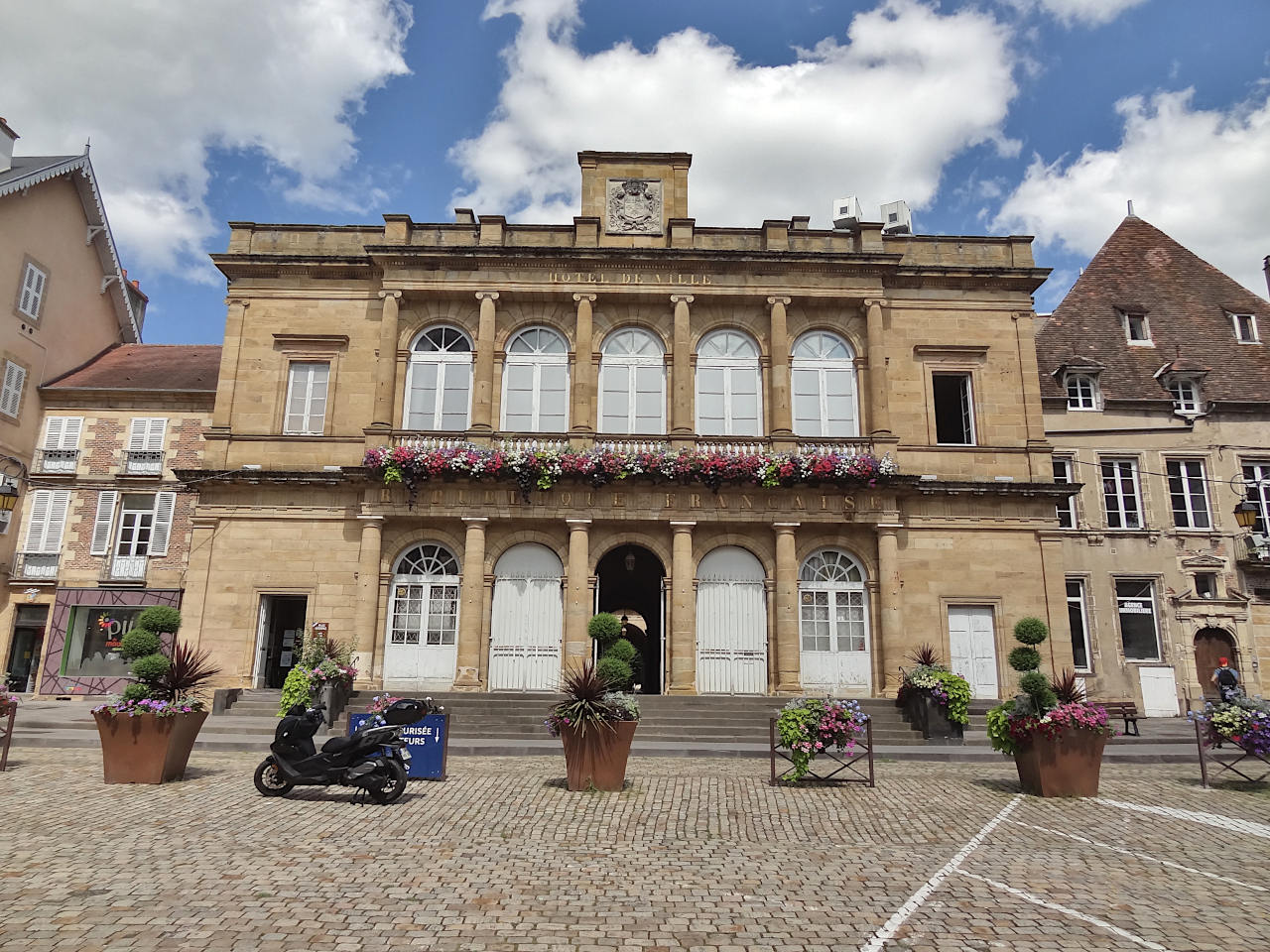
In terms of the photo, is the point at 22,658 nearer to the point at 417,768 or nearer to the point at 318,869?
the point at 417,768

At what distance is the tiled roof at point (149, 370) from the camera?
26569 millimetres

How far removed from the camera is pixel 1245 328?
26.5 metres

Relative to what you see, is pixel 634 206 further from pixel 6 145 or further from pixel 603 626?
pixel 6 145

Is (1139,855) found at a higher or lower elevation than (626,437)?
lower

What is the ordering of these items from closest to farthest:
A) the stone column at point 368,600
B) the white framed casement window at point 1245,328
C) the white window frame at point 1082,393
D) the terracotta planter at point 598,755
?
the terracotta planter at point 598,755 < the stone column at point 368,600 < the white window frame at point 1082,393 < the white framed casement window at point 1245,328

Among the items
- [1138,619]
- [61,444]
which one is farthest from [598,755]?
[61,444]

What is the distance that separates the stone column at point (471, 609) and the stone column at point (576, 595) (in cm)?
197

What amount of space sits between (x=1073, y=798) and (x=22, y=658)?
27.4 meters

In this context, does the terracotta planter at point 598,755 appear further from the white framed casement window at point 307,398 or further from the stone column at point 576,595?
the white framed casement window at point 307,398

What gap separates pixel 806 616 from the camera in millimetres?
20266

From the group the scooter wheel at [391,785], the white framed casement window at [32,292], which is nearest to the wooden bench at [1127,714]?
the scooter wheel at [391,785]

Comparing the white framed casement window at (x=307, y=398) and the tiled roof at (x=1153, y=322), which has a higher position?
the tiled roof at (x=1153, y=322)

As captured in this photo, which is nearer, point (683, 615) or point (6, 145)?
point (683, 615)

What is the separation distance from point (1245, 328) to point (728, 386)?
17.6 m
